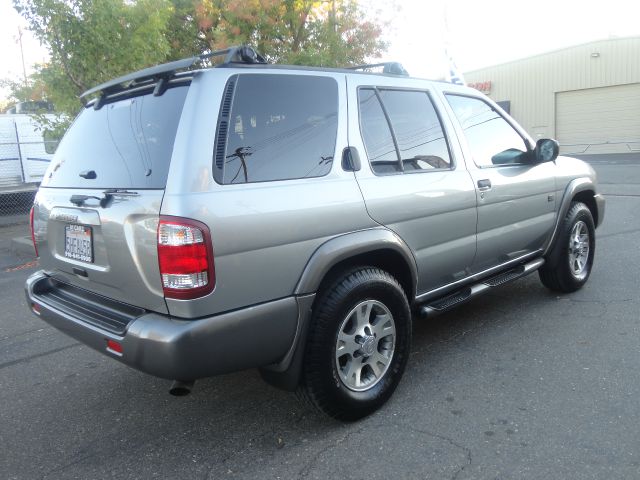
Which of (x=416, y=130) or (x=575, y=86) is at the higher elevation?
(x=575, y=86)

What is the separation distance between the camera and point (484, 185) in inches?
153

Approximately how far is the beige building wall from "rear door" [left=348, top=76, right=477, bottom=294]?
26.0 meters

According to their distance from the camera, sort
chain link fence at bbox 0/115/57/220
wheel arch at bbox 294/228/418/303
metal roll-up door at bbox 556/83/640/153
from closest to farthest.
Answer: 1. wheel arch at bbox 294/228/418/303
2. chain link fence at bbox 0/115/57/220
3. metal roll-up door at bbox 556/83/640/153

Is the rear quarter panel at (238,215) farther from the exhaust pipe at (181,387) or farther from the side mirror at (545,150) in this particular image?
the side mirror at (545,150)

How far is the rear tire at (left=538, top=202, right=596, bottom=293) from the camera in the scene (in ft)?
15.8

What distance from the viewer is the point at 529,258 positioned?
4605 mm

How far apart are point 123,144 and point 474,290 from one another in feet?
8.13

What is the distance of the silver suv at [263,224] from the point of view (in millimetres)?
2463

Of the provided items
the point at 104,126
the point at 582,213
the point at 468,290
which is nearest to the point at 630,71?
the point at 582,213

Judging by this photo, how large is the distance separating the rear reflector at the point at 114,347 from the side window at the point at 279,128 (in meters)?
0.92

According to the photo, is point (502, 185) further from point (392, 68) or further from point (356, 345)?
point (356, 345)

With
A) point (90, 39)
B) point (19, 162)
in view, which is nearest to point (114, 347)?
point (90, 39)

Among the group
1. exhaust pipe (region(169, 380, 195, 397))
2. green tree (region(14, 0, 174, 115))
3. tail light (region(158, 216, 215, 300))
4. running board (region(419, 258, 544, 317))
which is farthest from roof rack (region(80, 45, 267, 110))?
green tree (region(14, 0, 174, 115))

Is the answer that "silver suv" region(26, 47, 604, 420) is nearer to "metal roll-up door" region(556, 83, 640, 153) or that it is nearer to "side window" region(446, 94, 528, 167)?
"side window" region(446, 94, 528, 167)
